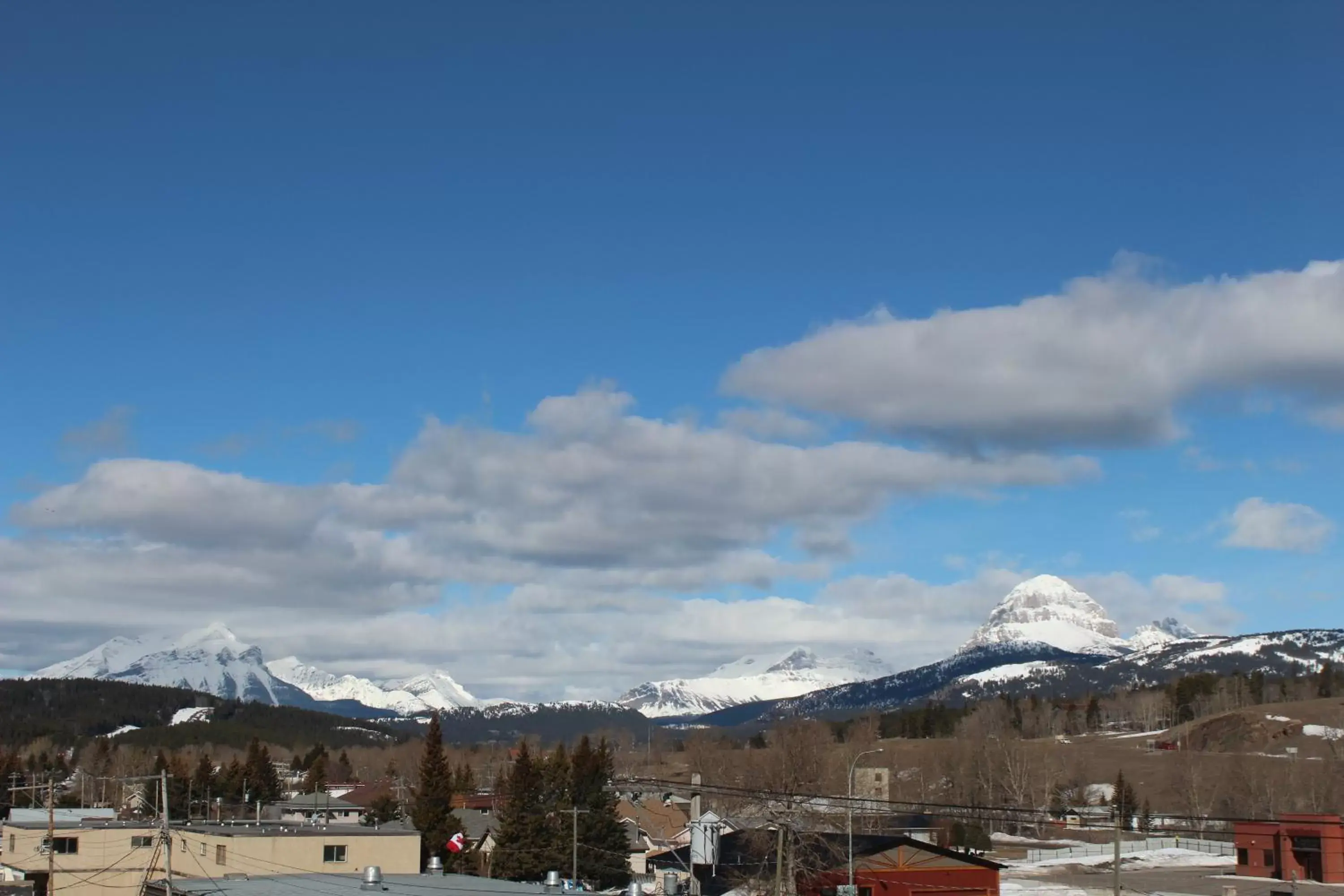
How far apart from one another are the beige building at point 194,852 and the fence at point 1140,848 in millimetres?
65715

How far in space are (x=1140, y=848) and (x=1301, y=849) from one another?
112ft

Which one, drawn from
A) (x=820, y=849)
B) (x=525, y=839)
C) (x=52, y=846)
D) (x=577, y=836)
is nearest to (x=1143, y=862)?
(x=820, y=849)

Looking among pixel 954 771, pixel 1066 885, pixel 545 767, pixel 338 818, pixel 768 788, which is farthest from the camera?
pixel 954 771

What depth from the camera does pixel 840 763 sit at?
199375 mm

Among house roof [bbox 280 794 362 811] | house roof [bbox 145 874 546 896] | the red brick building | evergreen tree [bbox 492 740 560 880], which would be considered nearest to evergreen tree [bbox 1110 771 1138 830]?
the red brick building

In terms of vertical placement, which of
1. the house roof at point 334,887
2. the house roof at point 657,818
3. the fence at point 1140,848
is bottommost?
the fence at point 1140,848

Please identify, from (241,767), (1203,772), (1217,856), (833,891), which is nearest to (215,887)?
(833,891)

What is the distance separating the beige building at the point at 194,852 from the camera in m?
74.8

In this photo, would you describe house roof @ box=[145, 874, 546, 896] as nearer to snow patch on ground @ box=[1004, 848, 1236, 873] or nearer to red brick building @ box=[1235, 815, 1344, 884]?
snow patch on ground @ box=[1004, 848, 1236, 873]

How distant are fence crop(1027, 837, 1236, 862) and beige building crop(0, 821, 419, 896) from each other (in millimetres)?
65715

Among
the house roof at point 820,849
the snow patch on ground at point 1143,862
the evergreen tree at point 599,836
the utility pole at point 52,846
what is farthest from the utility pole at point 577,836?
the snow patch on ground at point 1143,862

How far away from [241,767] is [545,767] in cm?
7348

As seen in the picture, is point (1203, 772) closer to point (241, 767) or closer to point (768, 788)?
point (768, 788)

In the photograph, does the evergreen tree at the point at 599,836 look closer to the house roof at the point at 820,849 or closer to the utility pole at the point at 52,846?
the house roof at the point at 820,849
